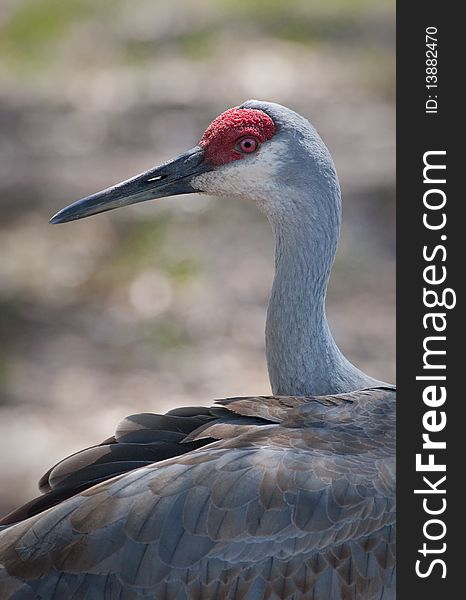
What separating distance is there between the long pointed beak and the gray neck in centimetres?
32

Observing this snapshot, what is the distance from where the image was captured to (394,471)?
10.8ft

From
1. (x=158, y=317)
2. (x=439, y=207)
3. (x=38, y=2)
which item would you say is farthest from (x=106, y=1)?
(x=439, y=207)

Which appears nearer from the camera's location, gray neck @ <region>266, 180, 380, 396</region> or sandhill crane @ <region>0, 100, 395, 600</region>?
sandhill crane @ <region>0, 100, 395, 600</region>

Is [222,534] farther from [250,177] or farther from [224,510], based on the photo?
[250,177]

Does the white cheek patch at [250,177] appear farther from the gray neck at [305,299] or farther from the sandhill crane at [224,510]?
the sandhill crane at [224,510]

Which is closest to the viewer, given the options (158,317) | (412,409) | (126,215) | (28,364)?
(412,409)

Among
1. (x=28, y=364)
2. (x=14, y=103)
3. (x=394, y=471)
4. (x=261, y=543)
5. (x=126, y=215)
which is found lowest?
(x=261, y=543)

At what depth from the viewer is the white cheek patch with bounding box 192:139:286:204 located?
3.84m

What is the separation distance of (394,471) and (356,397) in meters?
0.38

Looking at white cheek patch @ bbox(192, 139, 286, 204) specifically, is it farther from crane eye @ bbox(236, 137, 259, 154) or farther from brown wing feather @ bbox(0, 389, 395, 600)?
brown wing feather @ bbox(0, 389, 395, 600)

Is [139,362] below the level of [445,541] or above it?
above

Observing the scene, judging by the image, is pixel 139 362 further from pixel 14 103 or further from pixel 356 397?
pixel 14 103

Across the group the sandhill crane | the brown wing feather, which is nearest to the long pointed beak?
the sandhill crane

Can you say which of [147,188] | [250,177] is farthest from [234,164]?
[147,188]
